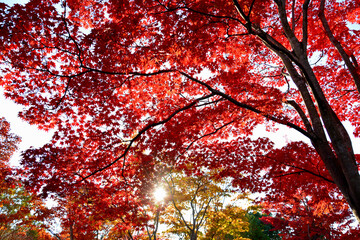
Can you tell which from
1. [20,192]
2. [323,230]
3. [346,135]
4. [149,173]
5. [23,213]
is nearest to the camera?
[346,135]

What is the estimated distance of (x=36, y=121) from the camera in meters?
6.59

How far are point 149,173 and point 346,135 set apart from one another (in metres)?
7.53

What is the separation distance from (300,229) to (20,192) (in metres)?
23.3

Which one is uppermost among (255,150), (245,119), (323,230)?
(245,119)

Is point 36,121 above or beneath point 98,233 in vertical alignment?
above

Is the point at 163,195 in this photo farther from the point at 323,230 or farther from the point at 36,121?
the point at 323,230

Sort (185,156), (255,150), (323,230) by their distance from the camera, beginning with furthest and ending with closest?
(323,230), (185,156), (255,150)

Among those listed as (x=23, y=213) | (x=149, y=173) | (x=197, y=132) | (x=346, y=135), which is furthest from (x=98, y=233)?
(x=346, y=135)

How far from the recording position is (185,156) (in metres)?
8.23

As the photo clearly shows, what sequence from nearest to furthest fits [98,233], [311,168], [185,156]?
[311,168]
[185,156]
[98,233]

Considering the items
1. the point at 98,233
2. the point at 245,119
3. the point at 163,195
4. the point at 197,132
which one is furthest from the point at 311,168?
the point at 98,233

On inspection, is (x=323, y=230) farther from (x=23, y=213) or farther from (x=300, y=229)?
(x=23, y=213)

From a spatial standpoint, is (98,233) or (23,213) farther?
(98,233)

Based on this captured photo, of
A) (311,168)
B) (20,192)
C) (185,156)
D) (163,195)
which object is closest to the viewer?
(311,168)
